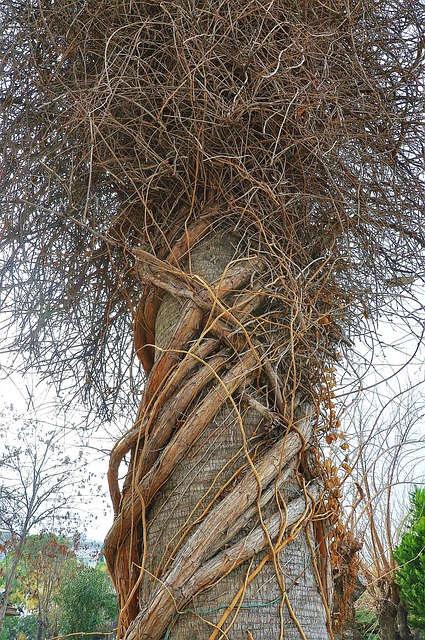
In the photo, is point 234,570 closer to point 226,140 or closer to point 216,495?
point 216,495

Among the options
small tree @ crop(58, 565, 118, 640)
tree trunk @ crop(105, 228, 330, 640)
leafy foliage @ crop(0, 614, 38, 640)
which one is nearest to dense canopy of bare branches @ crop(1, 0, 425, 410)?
tree trunk @ crop(105, 228, 330, 640)

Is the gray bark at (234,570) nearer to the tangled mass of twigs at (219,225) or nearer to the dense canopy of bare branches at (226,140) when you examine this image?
the tangled mass of twigs at (219,225)

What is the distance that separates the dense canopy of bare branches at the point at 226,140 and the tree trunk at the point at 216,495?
4.4 inches

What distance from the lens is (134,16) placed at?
1.16 metres

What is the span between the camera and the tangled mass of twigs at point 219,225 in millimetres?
877

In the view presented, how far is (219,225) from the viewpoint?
1.10 m

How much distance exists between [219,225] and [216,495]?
1.60 feet

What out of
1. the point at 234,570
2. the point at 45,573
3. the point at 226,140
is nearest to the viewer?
the point at 234,570

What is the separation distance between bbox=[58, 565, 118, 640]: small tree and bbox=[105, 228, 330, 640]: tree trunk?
674 cm

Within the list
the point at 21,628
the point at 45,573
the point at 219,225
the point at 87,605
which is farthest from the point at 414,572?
the point at 21,628

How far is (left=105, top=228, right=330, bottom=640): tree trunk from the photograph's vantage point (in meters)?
0.78

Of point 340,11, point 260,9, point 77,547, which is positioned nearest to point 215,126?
point 260,9

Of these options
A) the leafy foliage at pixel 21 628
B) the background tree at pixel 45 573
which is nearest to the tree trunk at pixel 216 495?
the background tree at pixel 45 573

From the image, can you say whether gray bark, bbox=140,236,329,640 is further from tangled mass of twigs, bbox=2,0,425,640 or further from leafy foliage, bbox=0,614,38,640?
leafy foliage, bbox=0,614,38,640
